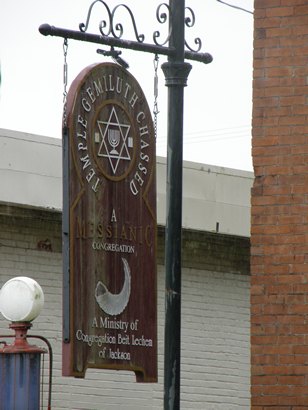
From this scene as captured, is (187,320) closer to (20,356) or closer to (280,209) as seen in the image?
(280,209)

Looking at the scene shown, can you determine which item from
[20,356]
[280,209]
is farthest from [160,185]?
[20,356]

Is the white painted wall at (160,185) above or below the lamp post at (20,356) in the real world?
above

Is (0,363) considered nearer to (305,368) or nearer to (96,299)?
(96,299)

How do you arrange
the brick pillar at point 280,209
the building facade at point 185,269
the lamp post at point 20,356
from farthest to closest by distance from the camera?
the building facade at point 185,269, the brick pillar at point 280,209, the lamp post at point 20,356

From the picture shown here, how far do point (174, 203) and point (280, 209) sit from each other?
120 centimetres

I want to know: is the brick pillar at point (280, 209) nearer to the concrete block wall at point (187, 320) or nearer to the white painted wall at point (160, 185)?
the white painted wall at point (160, 185)

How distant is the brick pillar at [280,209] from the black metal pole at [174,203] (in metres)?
1.01

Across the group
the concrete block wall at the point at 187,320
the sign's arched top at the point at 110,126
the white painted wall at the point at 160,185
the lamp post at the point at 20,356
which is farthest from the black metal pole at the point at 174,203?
the concrete block wall at the point at 187,320

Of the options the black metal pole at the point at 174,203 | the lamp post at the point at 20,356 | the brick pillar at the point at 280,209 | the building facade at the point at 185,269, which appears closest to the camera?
the black metal pole at the point at 174,203

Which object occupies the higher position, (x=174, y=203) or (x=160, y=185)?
(x=160, y=185)

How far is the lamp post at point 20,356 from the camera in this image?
10.8 meters

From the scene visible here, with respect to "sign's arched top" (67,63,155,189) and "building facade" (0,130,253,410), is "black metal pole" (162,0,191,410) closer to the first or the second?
"sign's arched top" (67,63,155,189)

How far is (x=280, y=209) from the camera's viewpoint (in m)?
11.7

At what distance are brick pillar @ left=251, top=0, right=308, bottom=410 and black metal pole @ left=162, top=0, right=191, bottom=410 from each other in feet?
3.31
